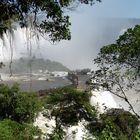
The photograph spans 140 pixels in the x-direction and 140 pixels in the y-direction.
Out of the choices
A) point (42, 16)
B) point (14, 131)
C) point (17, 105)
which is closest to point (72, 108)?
point (17, 105)

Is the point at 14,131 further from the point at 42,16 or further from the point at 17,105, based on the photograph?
the point at 42,16

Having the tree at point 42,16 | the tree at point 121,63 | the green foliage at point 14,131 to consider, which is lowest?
the green foliage at point 14,131

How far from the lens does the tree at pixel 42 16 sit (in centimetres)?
844

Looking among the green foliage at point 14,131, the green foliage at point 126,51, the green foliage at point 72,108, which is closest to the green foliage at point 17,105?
the green foliage at point 72,108

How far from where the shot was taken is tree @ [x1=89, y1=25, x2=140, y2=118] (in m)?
19.7

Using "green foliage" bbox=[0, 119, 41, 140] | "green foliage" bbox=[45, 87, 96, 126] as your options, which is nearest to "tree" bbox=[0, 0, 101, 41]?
"green foliage" bbox=[0, 119, 41, 140]

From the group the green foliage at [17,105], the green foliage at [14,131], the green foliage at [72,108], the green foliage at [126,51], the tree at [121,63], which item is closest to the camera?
the green foliage at [126,51]

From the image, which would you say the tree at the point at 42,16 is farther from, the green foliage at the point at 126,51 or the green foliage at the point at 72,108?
the green foliage at the point at 72,108

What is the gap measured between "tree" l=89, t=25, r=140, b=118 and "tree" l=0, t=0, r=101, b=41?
10.5 meters

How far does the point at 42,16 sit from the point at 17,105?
27642 millimetres

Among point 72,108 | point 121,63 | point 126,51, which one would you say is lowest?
point 72,108

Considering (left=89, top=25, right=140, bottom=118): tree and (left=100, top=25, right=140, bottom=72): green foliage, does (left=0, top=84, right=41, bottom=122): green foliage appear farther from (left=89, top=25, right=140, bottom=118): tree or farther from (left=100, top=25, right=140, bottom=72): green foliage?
(left=100, top=25, right=140, bottom=72): green foliage

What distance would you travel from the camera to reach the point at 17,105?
3581cm

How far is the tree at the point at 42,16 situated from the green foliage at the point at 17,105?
87.5 ft
